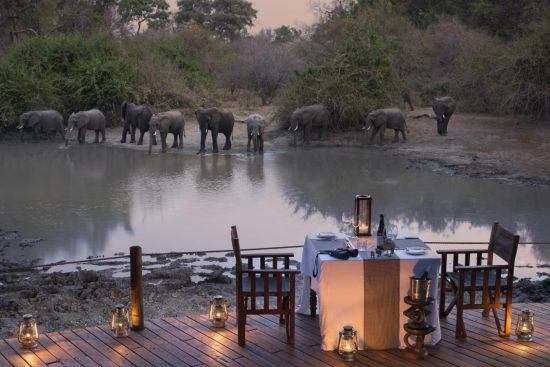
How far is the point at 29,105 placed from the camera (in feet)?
84.6

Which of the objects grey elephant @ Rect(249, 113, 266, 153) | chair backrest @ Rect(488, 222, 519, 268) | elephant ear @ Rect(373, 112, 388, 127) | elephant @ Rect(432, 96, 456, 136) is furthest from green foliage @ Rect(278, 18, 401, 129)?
chair backrest @ Rect(488, 222, 519, 268)

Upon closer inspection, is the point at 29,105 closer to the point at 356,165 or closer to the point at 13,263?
the point at 356,165

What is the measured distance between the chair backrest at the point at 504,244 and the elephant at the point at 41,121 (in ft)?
65.6

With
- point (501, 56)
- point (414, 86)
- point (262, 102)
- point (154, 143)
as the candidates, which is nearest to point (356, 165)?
point (154, 143)

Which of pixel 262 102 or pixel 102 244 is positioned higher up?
pixel 262 102

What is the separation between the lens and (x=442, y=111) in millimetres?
23234

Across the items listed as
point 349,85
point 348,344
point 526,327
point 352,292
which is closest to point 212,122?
point 349,85

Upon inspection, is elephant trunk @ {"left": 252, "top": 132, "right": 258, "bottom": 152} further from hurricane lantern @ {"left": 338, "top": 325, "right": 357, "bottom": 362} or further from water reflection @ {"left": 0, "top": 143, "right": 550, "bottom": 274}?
hurricane lantern @ {"left": 338, "top": 325, "right": 357, "bottom": 362}

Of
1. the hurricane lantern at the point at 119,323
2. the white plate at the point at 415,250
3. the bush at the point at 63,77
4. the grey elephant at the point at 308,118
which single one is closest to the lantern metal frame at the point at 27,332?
the hurricane lantern at the point at 119,323

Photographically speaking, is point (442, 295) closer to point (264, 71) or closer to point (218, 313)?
point (218, 313)

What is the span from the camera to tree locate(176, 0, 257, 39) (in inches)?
2384

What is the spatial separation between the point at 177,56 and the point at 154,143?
12748 mm

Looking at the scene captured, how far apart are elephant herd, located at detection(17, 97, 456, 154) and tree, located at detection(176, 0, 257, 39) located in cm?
3753

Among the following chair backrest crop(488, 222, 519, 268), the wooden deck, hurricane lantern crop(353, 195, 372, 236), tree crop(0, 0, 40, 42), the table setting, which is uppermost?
tree crop(0, 0, 40, 42)
